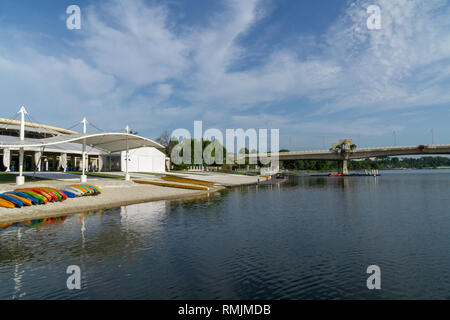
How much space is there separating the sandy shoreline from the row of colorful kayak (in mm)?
511

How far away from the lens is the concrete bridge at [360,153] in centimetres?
11129

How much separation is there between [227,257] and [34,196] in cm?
2041

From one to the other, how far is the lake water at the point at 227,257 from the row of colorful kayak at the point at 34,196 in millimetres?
4253

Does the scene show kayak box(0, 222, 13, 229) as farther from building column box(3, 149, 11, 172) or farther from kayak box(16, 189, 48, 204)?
building column box(3, 149, 11, 172)

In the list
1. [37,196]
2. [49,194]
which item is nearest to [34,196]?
[37,196]

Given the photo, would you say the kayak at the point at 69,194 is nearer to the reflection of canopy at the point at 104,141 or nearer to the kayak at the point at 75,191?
the kayak at the point at 75,191

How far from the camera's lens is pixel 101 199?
31.7 meters

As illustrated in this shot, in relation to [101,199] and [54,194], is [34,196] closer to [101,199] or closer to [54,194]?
[54,194]

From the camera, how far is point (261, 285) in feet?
33.6

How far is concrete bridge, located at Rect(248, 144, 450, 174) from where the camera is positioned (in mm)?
111287

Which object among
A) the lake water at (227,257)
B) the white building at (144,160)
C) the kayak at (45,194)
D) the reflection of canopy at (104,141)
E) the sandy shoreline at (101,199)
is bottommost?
the lake water at (227,257)

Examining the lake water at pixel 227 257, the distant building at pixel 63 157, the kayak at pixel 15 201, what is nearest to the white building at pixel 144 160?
the distant building at pixel 63 157
